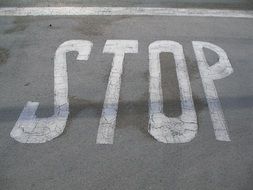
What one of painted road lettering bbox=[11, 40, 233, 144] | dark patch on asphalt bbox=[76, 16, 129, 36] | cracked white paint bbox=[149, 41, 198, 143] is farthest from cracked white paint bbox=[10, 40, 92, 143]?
dark patch on asphalt bbox=[76, 16, 129, 36]

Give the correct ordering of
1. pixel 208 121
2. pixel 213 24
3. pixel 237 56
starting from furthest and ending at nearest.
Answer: pixel 213 24 < pixel 237 56 < pixel 208 121

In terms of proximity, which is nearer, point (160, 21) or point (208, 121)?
point (208, 121)

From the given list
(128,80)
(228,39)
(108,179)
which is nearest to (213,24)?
(228,39)

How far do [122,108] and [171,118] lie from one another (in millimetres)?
806

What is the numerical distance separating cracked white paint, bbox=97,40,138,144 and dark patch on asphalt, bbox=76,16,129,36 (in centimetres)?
61

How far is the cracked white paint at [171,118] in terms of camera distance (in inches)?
226

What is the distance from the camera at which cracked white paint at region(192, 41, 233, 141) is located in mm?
5930

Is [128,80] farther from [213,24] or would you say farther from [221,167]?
[213,24]

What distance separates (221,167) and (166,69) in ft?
8.44

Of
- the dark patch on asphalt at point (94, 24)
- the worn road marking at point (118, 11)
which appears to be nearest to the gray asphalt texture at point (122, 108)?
the dark patch on asphalt at point (94, 24)

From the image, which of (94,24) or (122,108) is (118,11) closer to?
(94,24)

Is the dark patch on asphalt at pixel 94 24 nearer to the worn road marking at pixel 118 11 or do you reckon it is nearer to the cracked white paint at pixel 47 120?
the worn road marking at pixel 118 11

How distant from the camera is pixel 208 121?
6.04 metres

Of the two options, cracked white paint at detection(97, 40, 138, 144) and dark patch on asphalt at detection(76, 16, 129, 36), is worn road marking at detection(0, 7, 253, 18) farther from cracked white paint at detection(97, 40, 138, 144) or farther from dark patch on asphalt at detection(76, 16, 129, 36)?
cracked white paint at detection(97, 40, 138, 144)
